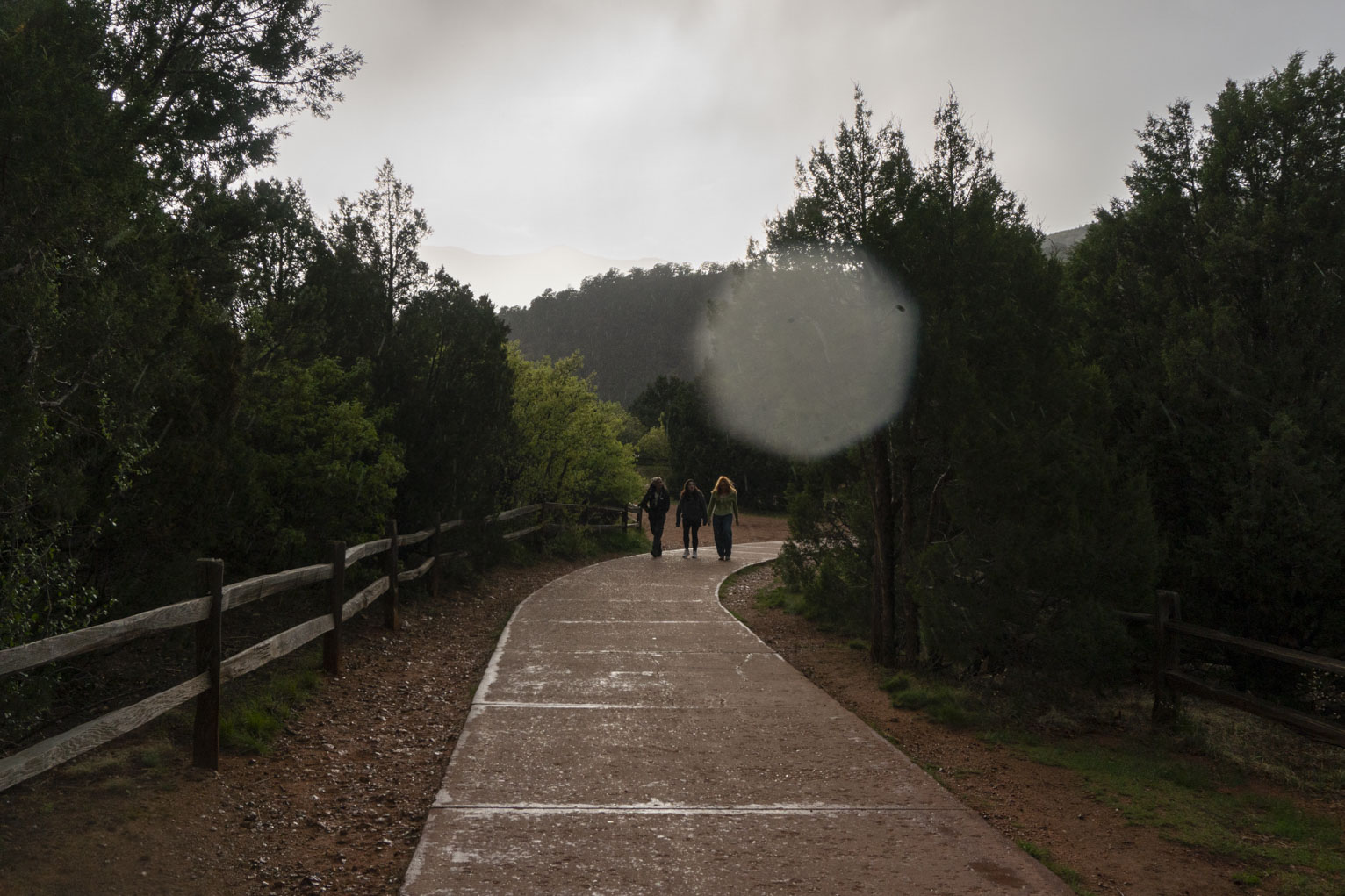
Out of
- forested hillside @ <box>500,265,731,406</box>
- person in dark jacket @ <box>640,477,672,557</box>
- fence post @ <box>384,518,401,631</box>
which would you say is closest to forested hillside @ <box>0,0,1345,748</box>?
fence post @ <box>384,518,401,631</box>

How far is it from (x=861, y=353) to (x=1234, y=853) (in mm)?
4676

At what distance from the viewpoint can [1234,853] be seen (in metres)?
4.70

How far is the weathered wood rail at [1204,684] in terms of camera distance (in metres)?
5.83

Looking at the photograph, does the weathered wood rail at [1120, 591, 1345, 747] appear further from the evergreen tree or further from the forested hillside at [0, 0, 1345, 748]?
the evergreen tree

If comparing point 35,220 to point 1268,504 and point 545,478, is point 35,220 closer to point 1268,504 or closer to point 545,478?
point 1268,504

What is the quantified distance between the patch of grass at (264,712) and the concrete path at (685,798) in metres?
1.21

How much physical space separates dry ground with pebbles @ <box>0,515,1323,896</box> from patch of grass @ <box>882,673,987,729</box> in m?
0.16

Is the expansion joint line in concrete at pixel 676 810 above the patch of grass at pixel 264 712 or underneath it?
underneath

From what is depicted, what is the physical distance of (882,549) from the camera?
8961 millimetres

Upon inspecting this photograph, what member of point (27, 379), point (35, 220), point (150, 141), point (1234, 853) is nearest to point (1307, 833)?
point (1234, 853)

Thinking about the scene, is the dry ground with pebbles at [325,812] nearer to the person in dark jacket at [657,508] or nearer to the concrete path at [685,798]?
the concrete path at [685,798]

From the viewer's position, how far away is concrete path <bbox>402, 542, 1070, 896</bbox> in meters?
4.02

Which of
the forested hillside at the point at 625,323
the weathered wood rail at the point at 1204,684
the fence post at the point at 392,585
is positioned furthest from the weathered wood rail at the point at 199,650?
the forested hillside at the point at 625,323

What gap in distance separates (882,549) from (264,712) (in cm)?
531
